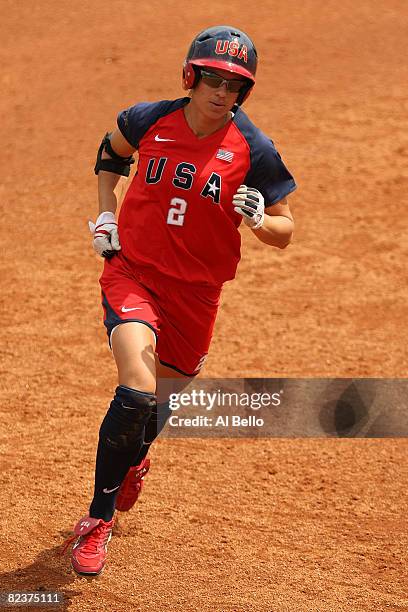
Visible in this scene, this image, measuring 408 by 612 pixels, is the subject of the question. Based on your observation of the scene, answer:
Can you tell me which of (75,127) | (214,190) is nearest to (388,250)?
(75,127)

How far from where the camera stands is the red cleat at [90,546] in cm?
563

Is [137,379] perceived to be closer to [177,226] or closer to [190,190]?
[177,226]

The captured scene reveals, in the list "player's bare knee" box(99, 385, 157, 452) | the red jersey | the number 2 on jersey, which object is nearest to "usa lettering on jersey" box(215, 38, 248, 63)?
the red jersey

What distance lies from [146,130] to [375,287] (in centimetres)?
500

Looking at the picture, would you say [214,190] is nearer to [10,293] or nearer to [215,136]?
[215,136]

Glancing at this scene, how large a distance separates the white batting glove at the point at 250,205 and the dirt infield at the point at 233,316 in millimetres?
2199

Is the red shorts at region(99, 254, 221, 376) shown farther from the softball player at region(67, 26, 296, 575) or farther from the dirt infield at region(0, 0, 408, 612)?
the dirt infield at region(0, 0, 408, 612)

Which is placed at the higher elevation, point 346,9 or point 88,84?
point 346,9

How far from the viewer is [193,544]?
6.54m

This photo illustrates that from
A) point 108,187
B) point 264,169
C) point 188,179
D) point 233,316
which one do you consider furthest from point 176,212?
point 233,316

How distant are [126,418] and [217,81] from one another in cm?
194

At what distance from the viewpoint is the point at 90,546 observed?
571 centimetres

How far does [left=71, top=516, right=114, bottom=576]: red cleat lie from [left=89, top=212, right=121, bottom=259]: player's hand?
1.57m

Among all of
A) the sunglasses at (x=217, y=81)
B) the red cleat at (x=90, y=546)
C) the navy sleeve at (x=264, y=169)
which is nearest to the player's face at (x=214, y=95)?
the sunglasses at (x=217, y=81)
